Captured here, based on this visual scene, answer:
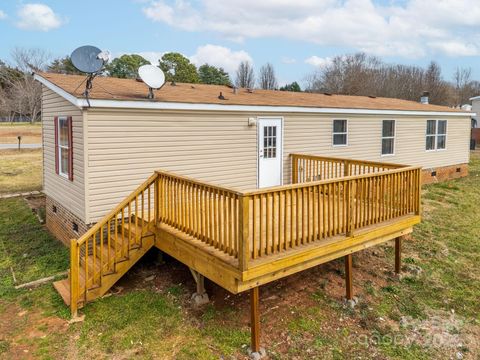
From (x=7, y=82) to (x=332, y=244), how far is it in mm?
49530

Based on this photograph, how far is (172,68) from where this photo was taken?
A: 4662cm

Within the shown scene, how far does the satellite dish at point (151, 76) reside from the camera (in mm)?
7199

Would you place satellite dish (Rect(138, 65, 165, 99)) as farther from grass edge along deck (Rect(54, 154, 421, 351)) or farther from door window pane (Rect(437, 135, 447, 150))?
door window pane (Rect(437, 135, 447, 150))

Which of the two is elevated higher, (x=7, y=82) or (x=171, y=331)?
(x=7, y=82)

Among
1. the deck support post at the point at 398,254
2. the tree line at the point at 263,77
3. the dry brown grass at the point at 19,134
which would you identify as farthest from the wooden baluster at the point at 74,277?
the tree line at the point at 263,77

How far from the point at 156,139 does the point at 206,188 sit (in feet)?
8.98

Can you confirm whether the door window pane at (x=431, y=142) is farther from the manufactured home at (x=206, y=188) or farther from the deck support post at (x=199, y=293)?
the deck support post at (x=199, y=293)

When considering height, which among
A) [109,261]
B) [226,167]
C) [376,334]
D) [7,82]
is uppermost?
[7,82]

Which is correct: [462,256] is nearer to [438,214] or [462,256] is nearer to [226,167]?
[438,214]

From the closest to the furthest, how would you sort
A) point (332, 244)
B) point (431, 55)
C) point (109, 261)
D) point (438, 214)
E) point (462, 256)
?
1. point (332, 244)
2. point (109, 261)
3. point (462, 256)
4. point (438, 214)
5. point (431, 55)

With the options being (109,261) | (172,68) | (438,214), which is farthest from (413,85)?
(109,261)

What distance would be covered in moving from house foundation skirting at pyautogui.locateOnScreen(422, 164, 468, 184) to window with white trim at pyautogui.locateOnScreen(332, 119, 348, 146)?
202 inches

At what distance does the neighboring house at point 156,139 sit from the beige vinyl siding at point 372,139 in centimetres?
3

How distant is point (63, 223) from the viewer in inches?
312
